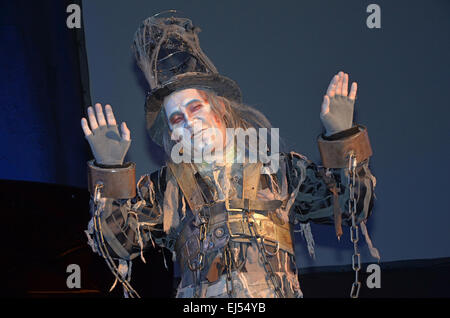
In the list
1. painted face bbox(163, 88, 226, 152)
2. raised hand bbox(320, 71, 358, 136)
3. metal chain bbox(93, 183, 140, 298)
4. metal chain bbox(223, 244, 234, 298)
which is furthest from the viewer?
painted face bbox(163, 88, 226, 152)

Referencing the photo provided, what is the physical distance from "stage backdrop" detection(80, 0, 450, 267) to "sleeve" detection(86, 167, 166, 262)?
92cm

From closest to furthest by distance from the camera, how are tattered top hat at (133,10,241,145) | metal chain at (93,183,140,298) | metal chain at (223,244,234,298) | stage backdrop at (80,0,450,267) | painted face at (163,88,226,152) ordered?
metal chain at (223,244,234,298)
metal chain at (93,183,140,298)
painted face at (163,88,226,152)
tattered top hat at (133,10,241,145)
stage backdrop at (80,0,450,267)

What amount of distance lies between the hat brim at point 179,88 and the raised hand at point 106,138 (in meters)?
0.32

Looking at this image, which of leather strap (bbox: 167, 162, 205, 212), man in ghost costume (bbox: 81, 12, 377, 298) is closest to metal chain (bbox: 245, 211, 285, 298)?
man in ghost costume (bbox: 81, 12, 377, 298)

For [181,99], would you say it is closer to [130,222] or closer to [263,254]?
[130,222]

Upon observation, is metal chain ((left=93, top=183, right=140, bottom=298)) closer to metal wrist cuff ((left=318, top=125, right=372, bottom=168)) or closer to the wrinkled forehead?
the wrinkled forehead

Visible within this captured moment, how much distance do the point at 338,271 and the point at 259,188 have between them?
1133 mm

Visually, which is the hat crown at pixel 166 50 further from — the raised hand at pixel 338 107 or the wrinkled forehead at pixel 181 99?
the raised hand at pixel 338 107

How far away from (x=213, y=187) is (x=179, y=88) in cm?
50

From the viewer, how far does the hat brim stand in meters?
2.51
